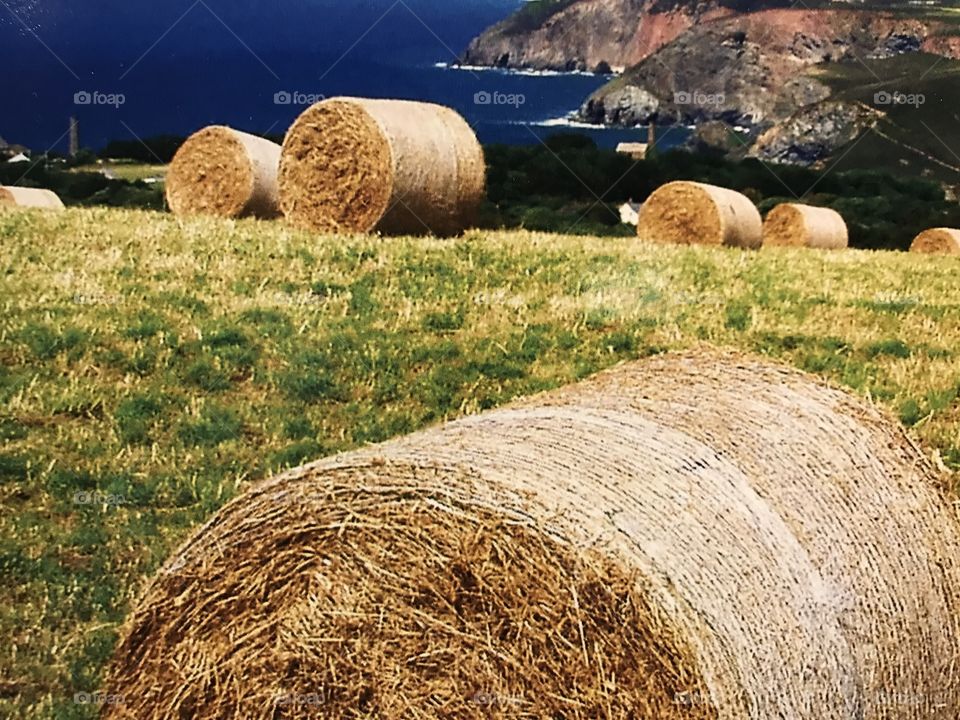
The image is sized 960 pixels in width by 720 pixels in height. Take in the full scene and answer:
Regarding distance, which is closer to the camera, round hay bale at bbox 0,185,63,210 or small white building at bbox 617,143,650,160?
round hay bale at bbox 0,185,63,210

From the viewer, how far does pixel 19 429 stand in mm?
9172

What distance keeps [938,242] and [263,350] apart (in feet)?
58.8

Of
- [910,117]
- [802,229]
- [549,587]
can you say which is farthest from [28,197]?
[910,117]

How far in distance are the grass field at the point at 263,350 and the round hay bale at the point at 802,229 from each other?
24.6ft

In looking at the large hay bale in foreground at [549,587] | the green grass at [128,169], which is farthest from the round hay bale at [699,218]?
the large hay bale in foreground at [549,587]

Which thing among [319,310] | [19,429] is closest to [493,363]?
[319,310]

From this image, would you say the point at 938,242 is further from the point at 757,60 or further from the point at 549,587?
the point at 549,587

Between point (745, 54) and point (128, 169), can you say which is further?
point (745, 54)

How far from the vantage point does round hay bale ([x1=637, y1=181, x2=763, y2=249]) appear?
20000 millimetres

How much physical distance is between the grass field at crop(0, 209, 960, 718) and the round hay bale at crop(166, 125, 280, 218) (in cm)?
266

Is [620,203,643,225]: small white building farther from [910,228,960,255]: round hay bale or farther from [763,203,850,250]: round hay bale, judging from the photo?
[910,228,960,255]: round hay bale

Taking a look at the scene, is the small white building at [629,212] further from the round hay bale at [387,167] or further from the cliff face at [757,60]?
the round hay bale at [387,167]

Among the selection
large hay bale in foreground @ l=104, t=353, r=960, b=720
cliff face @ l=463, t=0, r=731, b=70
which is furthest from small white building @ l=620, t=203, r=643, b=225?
large hay bale in foreground @ l=104, t=353, r=960, b=720

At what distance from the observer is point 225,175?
1912 centimetres
